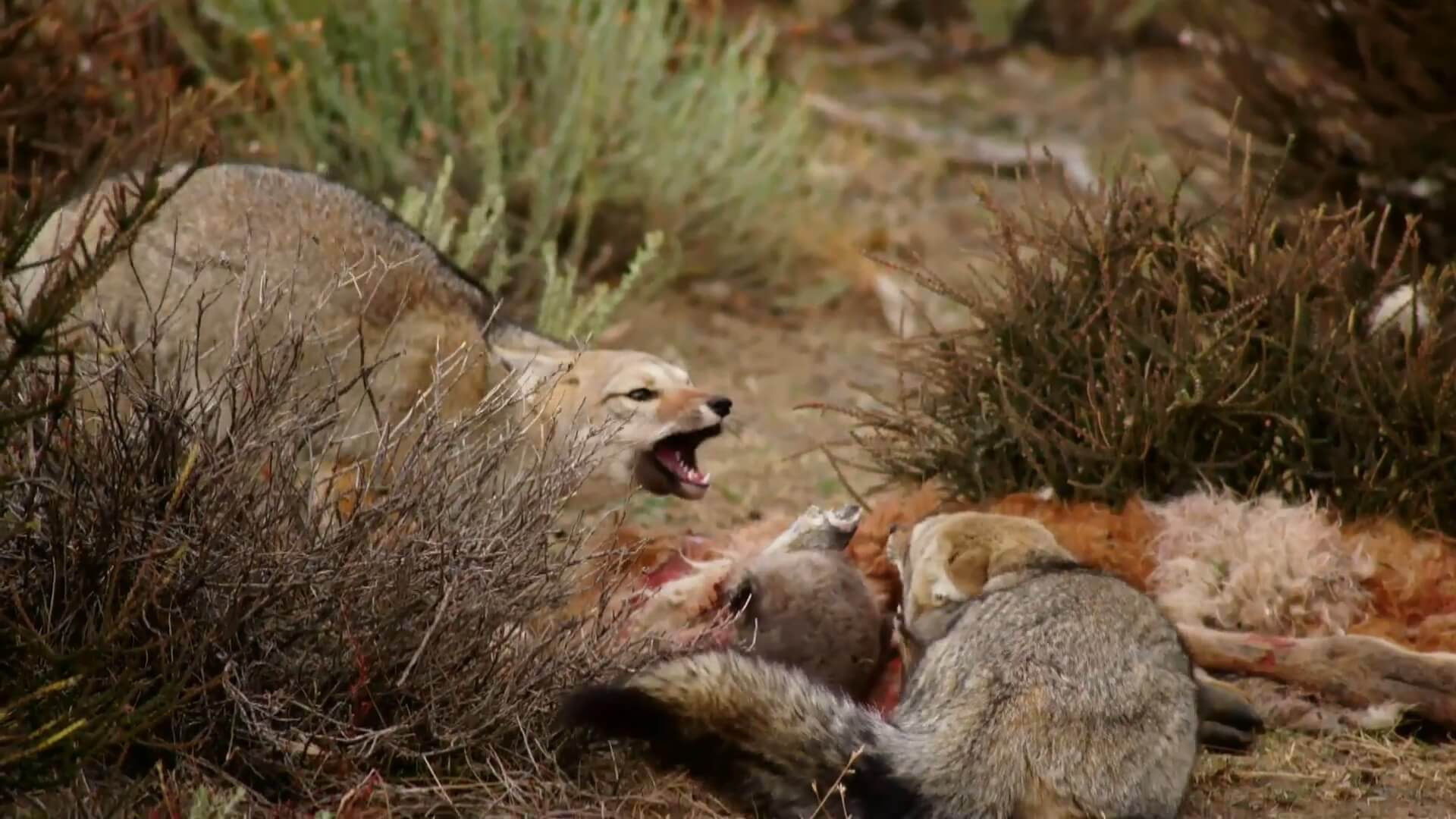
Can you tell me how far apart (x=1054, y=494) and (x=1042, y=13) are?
9235mm

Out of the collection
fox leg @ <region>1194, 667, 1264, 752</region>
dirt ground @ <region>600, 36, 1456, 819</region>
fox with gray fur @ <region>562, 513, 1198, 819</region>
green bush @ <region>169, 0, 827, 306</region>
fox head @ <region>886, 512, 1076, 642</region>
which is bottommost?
dirt ground @ <region>600, 36, 1456, 819</region>

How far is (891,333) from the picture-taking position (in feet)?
27.5

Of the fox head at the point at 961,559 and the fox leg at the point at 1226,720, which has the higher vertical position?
the fox head at the point at 961,559

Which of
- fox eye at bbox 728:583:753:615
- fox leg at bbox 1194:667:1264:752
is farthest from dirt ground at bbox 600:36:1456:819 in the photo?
fox eye at bbox 728:583:753:615

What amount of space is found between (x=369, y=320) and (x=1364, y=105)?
3.80m

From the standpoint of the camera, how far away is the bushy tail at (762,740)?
12.2 feet

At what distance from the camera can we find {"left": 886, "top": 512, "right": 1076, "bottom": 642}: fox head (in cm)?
452

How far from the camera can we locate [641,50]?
27.4 ft

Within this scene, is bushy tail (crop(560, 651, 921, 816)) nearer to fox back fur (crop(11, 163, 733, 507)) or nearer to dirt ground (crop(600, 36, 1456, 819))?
dirt ground (crop(600, 36, 1456, 819))

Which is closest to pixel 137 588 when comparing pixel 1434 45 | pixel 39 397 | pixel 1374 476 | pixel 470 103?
pixel 39 397

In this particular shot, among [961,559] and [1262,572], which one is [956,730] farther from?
[1262,572]

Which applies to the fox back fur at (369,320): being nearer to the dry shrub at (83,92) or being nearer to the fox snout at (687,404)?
the fox snout at (687,404)

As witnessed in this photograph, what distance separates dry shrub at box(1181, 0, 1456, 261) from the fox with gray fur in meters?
3.33

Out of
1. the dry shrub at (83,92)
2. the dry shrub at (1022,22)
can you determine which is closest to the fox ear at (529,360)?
the dry shrub at (83,92)
